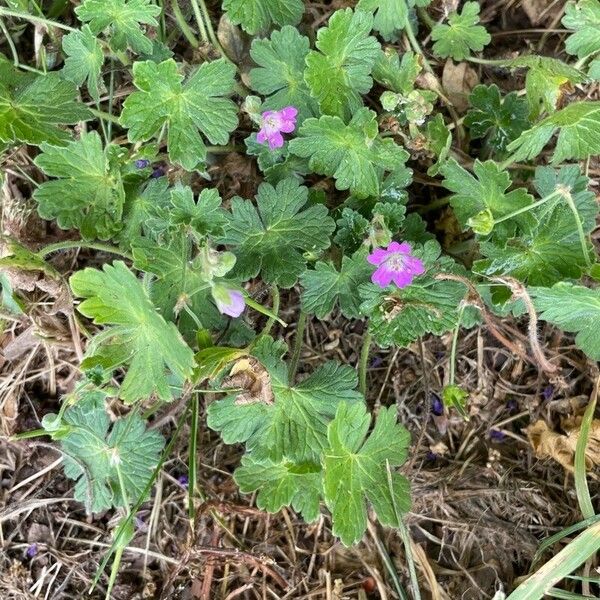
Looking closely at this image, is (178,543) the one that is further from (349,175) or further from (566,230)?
(566,230)

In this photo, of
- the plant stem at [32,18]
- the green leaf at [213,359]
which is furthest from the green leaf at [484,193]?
the plant stem at [32,18]

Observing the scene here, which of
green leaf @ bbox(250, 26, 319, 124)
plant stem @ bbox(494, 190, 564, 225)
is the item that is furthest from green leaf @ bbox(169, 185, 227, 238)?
plant stem @ bbox(494, 190, 564, 225)

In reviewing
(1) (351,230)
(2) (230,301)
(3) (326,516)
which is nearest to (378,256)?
(1) (351,230)

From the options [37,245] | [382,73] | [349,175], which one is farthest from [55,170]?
[382,73]

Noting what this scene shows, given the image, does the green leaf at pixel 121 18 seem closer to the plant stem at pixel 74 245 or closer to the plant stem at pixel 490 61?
the plant stem at pixel 74 245

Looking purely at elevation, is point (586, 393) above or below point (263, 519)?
above

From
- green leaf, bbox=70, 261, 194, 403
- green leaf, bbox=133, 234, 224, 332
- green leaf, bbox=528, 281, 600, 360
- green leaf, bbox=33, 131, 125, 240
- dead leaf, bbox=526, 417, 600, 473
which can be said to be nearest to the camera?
green leaf, bbox=70, 261, 194, 403

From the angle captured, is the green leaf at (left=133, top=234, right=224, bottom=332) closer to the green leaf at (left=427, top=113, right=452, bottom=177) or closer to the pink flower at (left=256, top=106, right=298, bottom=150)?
the pink flower at (left=256, top=106, right=298, bottom=150)
